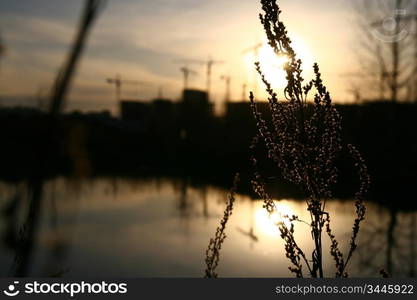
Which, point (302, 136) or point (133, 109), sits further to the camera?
point (133, 109)

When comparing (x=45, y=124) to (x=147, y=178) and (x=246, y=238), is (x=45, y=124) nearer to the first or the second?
(x=246, y=238)

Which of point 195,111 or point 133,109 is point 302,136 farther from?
point 133,109

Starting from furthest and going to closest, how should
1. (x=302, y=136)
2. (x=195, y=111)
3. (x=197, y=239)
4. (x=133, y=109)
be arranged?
(x=133, y=109) < (x=195, y=111) < (x=197, y=239) < (x=302, y=136)

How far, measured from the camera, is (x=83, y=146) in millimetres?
627

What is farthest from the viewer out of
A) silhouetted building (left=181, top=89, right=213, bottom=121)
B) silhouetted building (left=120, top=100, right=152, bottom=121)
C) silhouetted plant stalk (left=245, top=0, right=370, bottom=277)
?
silhouetted building (left=120, top=100, right=152, bottom=121)

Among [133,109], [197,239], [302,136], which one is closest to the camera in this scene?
[302,136]

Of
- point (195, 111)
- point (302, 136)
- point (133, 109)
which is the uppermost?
point (133, 109)

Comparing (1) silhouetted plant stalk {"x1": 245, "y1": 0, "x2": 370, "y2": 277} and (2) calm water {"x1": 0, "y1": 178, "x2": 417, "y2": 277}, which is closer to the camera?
(1) silhouetted plant stalk {"x1": 245, "y1": 0, "x2": 370, "y2": 277}

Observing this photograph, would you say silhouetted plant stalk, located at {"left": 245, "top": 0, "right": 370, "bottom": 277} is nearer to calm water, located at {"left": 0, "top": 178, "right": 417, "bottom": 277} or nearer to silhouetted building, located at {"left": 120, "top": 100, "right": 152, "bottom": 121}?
calm water, located at {"left": 0, "top": 178, "right": 417, "bottom": 277}

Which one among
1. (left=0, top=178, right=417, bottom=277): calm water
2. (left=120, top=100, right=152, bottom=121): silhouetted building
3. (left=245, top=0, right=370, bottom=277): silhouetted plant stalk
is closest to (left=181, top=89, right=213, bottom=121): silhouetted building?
(left=0, top=178, right=417, bottom=277): calm water

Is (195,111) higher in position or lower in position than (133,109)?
lower

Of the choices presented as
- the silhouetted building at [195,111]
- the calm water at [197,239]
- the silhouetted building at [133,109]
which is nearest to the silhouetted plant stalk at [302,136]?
the calm water at [197,239]

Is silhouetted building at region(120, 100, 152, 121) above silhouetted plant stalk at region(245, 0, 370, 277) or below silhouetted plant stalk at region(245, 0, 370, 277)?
above

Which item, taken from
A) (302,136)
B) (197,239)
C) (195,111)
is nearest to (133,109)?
(195,111)
